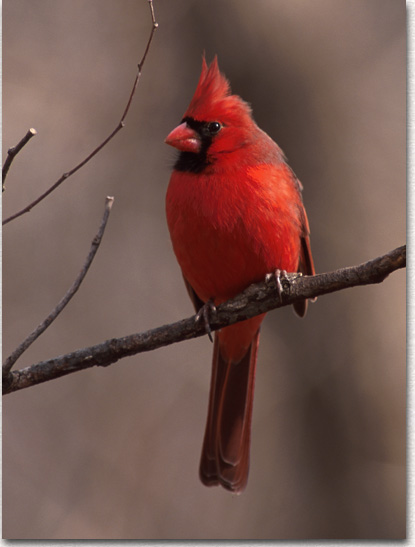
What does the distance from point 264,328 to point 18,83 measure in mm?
1288

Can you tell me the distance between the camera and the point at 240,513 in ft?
7.39

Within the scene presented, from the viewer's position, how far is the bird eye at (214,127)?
2.22 metres

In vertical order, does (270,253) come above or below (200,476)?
above

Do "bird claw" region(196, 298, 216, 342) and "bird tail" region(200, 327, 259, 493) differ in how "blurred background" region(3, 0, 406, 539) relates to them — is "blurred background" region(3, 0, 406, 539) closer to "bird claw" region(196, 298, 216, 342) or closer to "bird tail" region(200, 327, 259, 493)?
"bird tail" region(200, 327, 259, 493)

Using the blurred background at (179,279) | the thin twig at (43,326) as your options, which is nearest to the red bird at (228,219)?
the blurred background at (179,279)

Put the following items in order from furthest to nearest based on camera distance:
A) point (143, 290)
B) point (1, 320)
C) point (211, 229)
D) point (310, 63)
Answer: point (143, 290), point (310, 63), point (1, 320), point (211, 229)

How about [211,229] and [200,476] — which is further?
[200,476]

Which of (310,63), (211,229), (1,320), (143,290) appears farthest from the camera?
(143,290)

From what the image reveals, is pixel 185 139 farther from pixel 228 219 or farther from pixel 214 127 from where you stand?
pixel 228 219

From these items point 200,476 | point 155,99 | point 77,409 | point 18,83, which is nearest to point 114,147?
point 155,99

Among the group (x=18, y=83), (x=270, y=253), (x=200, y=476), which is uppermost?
(x=18, y=83)

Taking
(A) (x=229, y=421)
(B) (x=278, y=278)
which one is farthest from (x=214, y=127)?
(A) (x=229, y=421)

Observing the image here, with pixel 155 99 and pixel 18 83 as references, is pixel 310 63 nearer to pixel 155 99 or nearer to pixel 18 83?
pixel 155 99

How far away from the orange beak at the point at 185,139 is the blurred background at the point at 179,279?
117mm
